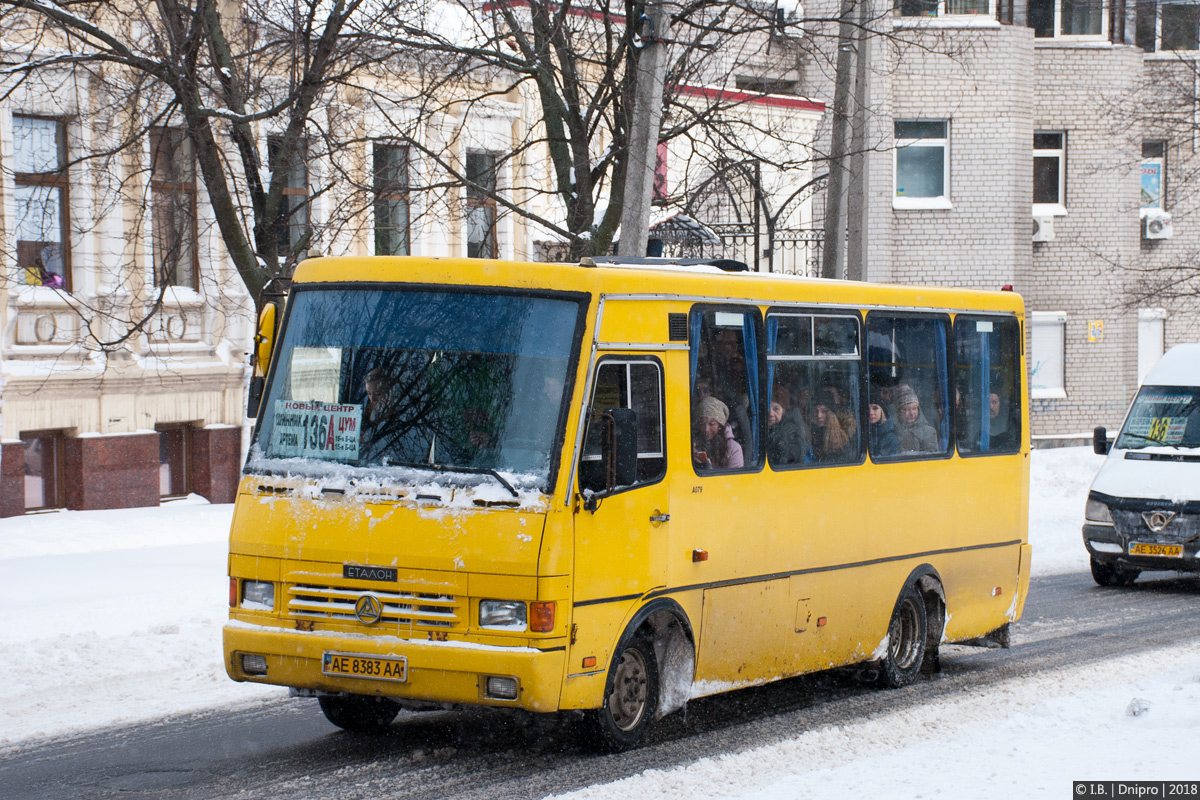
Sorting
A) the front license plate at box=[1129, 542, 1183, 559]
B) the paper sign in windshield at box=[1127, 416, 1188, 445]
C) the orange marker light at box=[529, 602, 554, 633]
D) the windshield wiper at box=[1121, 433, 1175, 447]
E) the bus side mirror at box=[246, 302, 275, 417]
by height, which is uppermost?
the bus side mirror at box=[246, 302, 275, 417]

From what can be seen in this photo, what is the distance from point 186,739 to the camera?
332 inches

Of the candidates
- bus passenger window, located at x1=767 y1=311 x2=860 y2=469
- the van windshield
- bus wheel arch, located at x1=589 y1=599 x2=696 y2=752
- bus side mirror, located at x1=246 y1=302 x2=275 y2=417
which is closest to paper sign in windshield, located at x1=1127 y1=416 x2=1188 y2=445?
the van windshield

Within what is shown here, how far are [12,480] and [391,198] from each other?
6098mm

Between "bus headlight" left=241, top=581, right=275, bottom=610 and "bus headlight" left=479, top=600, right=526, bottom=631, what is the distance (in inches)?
44.8

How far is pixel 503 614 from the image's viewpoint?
7352 millimetres

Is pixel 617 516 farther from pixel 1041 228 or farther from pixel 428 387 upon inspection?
pixel 1041 228

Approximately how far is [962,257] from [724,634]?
79.7 ft

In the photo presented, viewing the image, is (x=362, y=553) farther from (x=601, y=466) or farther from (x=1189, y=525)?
(x=1189, y=525)

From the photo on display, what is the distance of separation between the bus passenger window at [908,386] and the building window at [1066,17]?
24036 millimetres

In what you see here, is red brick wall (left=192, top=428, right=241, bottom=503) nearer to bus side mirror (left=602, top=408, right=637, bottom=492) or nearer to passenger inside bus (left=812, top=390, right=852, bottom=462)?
passenger inside bus (left=812, top=390, right=852, bottom=462)

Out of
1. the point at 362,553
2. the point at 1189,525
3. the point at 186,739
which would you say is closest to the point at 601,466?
the point at 362,553

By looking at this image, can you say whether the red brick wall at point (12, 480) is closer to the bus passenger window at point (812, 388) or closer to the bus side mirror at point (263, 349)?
the bus side mirror at point (263, 349)

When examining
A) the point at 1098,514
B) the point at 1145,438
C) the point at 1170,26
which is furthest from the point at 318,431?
the point at 1170,26

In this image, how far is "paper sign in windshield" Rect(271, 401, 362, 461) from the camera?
25.6 feet
